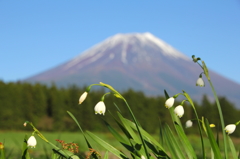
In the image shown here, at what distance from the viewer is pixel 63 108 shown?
547 inches

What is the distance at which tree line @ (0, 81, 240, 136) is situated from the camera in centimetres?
1287

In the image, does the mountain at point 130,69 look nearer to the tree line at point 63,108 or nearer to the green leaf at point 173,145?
the tree line at point 63,108

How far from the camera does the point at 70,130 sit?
14117 mm

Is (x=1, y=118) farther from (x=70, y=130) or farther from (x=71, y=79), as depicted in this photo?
(x=71, y=79)

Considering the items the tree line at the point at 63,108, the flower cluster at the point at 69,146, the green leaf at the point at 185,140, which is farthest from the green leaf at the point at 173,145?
the tree line at the point at 63,108

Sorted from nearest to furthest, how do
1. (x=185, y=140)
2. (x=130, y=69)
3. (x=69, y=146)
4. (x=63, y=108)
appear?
(x=185, y=140) < (x=69, y=146) < (x=63, y=108) < (x=130, y=69)

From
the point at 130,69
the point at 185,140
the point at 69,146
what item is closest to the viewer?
the point at 185,140

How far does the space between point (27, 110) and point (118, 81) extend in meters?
181

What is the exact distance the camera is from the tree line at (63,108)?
1287 cm

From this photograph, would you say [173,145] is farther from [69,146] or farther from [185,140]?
[69,146]

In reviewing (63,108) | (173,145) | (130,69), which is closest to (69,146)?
(173,145)

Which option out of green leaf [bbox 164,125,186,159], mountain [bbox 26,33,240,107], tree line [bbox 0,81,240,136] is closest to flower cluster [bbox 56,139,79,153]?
green leaf [bbox 164,125,186,159]

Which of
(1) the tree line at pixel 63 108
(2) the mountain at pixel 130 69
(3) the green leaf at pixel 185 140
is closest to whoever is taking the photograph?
(3) the green leaf at pixel 185 140

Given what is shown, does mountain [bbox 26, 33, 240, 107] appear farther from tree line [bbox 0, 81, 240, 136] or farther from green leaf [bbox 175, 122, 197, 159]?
green leaf [bbox 175, 122, 197, 159]
